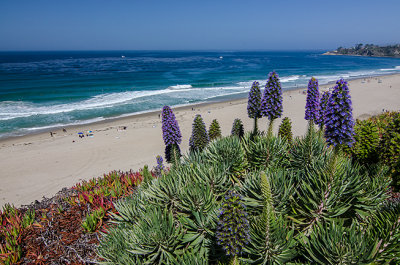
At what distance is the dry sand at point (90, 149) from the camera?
13195 mm

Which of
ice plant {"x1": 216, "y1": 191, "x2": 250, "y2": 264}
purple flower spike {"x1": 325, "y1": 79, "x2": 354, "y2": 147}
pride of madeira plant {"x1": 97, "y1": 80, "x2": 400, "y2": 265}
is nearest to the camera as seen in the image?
ice plant {"x1": 216, "y1": 191, "x2": 250, "y2": 264}

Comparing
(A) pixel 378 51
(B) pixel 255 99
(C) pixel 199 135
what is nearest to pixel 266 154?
(B) pixel 255 99

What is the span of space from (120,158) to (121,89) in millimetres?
27485

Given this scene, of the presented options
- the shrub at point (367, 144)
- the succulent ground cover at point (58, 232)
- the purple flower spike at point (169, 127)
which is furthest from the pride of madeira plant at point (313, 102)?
the succulent ground cover at point (58, 232)

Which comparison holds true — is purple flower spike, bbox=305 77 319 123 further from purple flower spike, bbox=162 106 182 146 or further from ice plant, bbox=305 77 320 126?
purple flower spike, bbox=162 106 182 146

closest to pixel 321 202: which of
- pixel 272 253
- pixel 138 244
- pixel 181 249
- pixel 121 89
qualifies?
pixel 272 253

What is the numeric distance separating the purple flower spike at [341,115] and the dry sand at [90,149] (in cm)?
1171

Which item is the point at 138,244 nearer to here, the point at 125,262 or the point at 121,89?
the point at 125,262

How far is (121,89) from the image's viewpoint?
134 ft

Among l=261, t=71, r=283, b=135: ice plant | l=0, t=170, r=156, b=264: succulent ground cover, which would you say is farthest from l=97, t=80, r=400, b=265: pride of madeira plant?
l=261, t=71, r=283, b=135: ice plant

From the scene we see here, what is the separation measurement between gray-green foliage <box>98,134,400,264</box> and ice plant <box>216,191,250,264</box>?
304mm

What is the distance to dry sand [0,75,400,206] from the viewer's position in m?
13.2

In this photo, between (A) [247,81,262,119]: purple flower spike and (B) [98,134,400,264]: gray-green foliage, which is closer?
(B) [98,134,400,264]: gray-green foliage

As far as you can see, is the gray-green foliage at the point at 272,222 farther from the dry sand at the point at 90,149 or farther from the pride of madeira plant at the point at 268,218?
the dry sand at the point at 90,149
